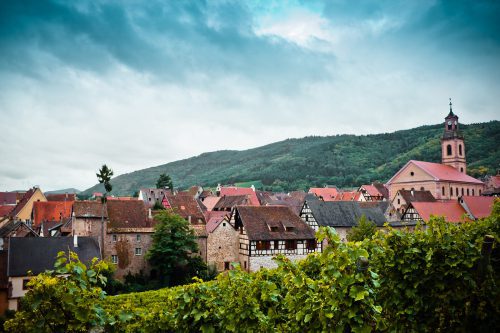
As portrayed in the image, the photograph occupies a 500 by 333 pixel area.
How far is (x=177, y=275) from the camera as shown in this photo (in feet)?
142

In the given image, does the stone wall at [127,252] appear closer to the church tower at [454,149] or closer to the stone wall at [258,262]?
the stone wall at [258,262]

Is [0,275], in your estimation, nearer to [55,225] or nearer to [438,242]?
[55,225]

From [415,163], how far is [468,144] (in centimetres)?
13093

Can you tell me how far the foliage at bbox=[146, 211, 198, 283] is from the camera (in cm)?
4212

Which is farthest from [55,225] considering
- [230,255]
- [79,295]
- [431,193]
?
[431,193]

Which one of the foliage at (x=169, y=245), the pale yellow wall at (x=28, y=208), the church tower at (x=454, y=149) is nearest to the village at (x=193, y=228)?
the foliage at (x=169, y=245)

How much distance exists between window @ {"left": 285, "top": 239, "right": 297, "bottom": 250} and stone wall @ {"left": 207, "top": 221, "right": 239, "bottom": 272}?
5.95 metres

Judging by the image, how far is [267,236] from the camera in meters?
44.8

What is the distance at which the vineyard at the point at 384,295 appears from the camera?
25.8 feet

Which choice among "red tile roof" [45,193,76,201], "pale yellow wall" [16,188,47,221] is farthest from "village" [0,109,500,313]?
"red tile roof" [45,193,76,201]

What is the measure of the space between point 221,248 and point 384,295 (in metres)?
37.8

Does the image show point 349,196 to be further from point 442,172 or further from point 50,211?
point 50,211

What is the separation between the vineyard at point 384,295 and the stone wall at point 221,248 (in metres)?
36.3

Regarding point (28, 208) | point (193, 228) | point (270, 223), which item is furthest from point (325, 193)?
point (193, 228)
